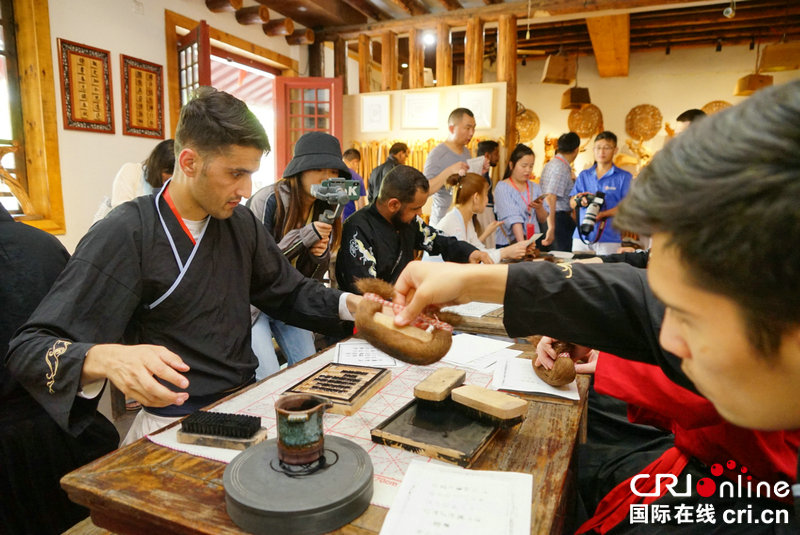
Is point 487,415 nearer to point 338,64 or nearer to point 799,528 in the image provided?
point 799,528

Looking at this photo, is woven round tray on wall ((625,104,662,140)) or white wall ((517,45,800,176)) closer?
white wall ((517,45,800,176))

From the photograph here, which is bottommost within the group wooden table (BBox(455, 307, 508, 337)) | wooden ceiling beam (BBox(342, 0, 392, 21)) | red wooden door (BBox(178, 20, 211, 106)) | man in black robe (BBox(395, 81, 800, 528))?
wooden table (BBox(455, 307, 508, 337))

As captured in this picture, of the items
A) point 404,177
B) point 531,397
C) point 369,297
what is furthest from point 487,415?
point 404,177

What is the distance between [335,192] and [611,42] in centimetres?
751

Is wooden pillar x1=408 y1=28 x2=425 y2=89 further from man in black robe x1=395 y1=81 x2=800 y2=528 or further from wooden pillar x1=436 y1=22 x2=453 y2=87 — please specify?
man in black robe x1=395 y1=81 x2=800 y2=528

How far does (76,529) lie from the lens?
4.84 ft

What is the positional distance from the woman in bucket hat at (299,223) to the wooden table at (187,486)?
1700mm

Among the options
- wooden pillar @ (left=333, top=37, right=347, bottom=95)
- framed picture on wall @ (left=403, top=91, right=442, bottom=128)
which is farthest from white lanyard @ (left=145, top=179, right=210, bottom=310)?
wooden pillar @ (left=333, top=37, right=347, bottom=95)

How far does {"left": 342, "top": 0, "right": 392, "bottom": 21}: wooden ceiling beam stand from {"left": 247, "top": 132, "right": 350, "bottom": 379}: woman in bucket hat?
4.52 meters

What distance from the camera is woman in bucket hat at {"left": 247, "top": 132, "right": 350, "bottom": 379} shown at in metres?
3.01

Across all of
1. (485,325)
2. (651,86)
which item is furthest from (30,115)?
(651,86)

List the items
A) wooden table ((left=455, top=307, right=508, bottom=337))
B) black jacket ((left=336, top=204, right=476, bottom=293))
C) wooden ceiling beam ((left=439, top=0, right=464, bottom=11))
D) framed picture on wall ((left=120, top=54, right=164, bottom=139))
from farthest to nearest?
wooden ceiling beam ((left=439, top=0, right=464, bottom=11)) → framed picture on wall ((left=120, top=54, right=164, bottom=139)) → black jacket ((left=336, top=204, right=476, bottom=293)) → wooden table ((left=455, top=307, right=508, bottom=337))

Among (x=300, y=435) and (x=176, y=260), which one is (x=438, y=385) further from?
(x=176, y=260)

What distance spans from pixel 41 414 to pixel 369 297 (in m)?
1.35
